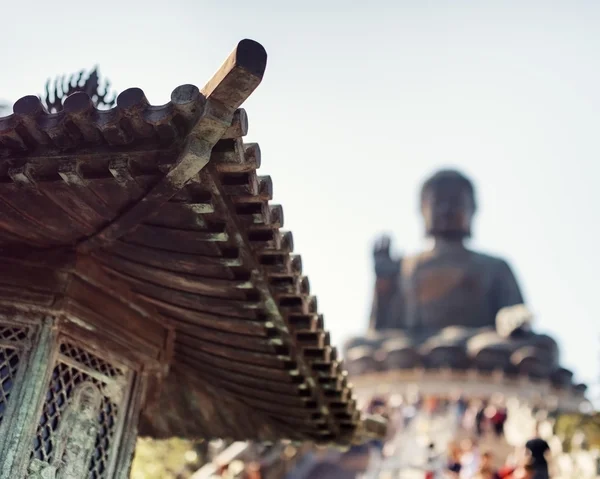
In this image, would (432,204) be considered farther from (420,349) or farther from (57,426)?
(57,426)

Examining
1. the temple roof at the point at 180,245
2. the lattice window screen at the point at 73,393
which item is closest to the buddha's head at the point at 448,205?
the temple roof at the point at 180,245

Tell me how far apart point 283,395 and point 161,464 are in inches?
234

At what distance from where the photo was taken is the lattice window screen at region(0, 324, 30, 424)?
134 inches

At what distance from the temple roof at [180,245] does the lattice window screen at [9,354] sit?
0.14 metres

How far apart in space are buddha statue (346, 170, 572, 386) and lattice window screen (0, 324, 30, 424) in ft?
62.7

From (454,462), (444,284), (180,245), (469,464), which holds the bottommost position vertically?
(180,245)

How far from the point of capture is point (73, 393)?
3623 mm

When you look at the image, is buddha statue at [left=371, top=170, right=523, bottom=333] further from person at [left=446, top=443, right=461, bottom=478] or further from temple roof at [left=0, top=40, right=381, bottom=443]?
temple roof at [left=0, top=40, right=381, bottom=443]

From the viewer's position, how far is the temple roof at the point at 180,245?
268 cm

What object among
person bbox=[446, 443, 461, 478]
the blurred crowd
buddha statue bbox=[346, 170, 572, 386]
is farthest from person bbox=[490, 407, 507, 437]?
buddha statue bbox=[346, 170, 572, 386]

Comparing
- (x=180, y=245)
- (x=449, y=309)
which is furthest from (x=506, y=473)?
(x=449, y=309)

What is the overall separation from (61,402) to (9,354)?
1.04 feet

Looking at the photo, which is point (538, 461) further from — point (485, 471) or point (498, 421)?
point (498, 421)

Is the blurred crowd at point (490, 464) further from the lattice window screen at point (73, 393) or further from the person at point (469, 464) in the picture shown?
the lattice window screen at point (73, 393)
